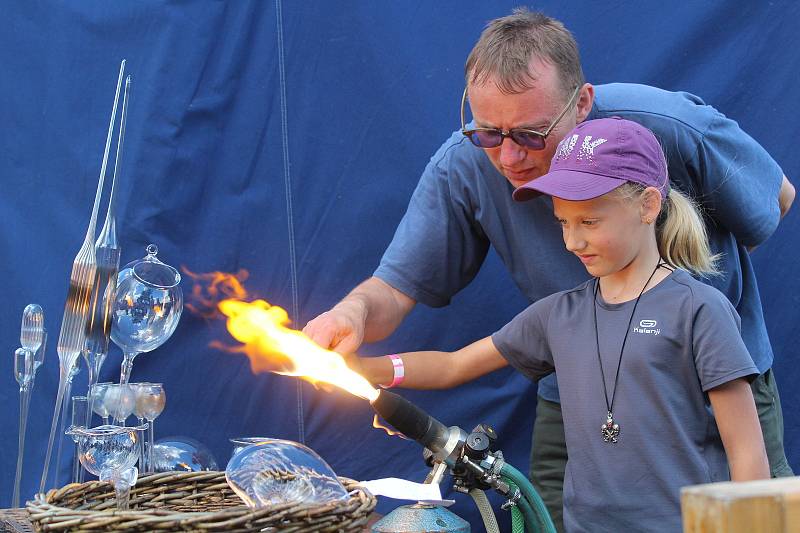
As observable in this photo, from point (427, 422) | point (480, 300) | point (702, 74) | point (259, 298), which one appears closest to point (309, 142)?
point (259, 298)

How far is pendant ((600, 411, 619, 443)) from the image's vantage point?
6.89 ft

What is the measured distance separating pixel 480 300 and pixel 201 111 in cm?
105

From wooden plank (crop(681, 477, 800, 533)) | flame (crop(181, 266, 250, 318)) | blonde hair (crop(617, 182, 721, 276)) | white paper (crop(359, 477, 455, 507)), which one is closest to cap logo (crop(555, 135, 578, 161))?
blonde hair (crop(617, 182, 721, 276))

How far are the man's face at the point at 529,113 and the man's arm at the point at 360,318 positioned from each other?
51 centimetres

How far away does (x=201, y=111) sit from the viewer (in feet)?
9.99

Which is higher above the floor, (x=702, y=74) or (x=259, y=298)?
(x=702, y=74)

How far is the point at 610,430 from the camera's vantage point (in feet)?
6.92

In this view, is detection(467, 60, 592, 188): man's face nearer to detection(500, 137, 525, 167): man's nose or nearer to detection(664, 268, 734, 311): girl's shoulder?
detection(500, 137, 525, 167): man's nose

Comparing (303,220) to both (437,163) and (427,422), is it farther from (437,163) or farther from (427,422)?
(427,422)

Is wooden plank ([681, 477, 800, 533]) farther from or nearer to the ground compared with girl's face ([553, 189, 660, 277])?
nearer to the ground

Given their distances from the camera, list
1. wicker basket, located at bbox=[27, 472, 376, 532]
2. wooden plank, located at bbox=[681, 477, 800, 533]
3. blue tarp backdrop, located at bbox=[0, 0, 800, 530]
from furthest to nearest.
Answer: blue tarp backdrop, located at bbox=[0, 0, 800, 530] < wicker basket, located at bbox=[27, 472, 376, 532] < wooden plank, located at bbox=[681, 477, 800, 533]

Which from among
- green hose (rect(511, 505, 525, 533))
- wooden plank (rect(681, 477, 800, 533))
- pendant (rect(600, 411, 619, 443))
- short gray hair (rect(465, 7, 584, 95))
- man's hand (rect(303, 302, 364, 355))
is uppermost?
short gray hair (rect(465, 7, 584, 95))

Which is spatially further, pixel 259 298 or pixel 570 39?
pixel 259 298

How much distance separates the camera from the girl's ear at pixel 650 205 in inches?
85.0
